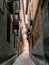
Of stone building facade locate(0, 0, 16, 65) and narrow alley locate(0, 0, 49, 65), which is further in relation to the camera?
stone building facade locate(0, 0, 16, 65)

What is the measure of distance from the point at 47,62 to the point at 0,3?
8.75 ft

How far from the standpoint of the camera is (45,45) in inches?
275

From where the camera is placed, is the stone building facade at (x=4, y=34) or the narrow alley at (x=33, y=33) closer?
the narrow alley at (x=33, y=33)

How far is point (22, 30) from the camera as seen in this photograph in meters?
32.9

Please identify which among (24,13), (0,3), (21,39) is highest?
(0,3)

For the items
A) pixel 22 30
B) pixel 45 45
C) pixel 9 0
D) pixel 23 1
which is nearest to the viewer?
pixel 45 45

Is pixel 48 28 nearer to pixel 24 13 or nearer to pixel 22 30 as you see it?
pixel 22 30

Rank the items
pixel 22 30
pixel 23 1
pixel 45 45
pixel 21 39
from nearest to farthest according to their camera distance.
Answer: pixel 45 45
pixel 21 39
pixel 22 30
pixel 23 1

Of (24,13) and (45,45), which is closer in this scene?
(45,45)

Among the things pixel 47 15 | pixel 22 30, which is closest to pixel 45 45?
pixel 47 15

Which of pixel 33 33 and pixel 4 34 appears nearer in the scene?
pixel 4 34

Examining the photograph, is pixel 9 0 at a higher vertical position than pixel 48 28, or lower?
higher

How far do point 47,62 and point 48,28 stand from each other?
1.11 meters

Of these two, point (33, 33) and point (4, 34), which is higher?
point (4, 34)
